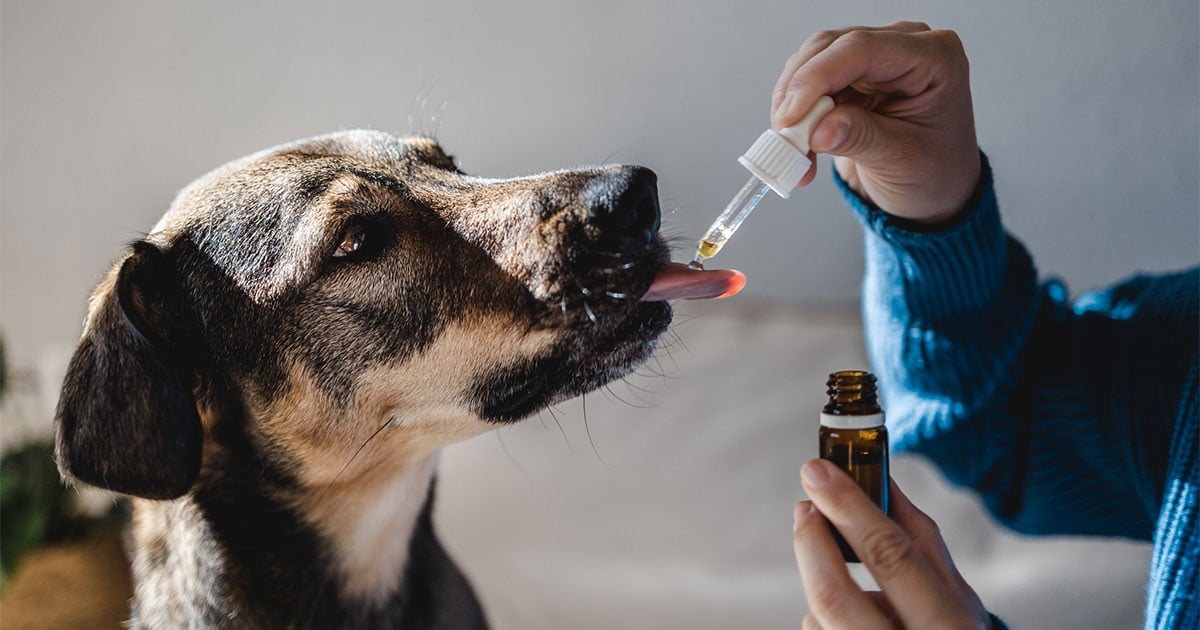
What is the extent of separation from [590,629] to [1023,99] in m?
1.25

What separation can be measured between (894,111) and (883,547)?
489 mm

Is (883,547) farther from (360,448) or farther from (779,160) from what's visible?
(360,448)

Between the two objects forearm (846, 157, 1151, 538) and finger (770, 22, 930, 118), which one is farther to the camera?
forearm (846, 157, 1151, 538)

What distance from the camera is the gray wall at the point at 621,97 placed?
1093mm

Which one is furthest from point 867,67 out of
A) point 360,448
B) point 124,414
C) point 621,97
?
point 124,414

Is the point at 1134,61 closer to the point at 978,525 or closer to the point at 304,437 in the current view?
the point at 978,525

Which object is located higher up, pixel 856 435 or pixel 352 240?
pixel 352 240

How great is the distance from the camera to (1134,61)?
3.52ft

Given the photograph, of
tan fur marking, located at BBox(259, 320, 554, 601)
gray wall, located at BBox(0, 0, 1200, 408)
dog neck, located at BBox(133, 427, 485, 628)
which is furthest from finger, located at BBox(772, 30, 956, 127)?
dog neck, located at BBox(133, 427, 485, 628)

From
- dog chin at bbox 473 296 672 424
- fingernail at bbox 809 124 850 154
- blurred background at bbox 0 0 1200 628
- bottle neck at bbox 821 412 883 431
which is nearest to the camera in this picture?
bottle neck at bbox 821 412 883 431

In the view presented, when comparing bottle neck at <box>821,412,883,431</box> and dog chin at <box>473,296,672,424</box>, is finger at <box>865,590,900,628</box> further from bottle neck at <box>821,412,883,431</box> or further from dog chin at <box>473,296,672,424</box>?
dog chin at <box>473,296,672,424</box>

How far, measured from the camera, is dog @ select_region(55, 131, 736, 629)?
0.99 meters

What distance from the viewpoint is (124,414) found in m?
0.98

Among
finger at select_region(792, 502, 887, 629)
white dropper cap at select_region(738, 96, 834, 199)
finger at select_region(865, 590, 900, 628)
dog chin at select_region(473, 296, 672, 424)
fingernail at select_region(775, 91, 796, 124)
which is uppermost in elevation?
fingernail at select_region(775, 91, 796, 124)
